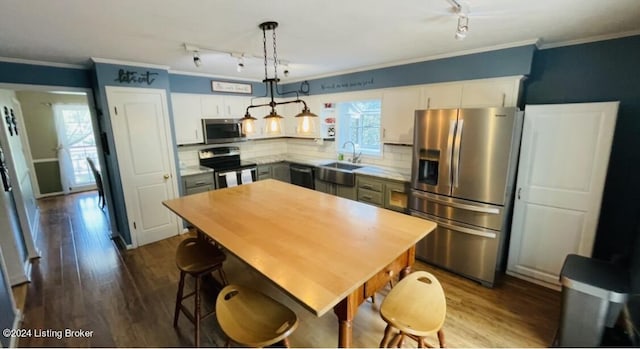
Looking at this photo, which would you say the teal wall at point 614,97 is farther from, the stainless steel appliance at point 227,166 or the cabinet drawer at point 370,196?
the stainless steel appliance at point 227,166

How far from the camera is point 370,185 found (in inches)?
138

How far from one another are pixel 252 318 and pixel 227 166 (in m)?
3.25

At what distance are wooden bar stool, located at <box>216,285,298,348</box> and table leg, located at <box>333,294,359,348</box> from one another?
0.73 ft

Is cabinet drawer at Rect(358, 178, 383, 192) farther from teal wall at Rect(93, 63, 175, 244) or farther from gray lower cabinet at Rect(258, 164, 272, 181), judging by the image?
teal wall at Rect(93, 63, 175, 244)

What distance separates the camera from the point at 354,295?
132 centimetres

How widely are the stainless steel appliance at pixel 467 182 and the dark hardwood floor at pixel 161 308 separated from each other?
0.89 feet

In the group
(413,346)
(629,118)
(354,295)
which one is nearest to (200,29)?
(354,295)

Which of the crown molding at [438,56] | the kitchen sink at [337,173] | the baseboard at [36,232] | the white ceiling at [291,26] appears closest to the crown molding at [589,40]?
the white ceiling at [291,26]

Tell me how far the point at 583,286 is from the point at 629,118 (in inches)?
64.5

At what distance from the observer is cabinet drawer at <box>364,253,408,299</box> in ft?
4.61

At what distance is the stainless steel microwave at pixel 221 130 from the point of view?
411 cm

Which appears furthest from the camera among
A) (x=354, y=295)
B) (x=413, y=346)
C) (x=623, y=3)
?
(x=413, y=346)

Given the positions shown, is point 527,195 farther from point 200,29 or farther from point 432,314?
point 200,29

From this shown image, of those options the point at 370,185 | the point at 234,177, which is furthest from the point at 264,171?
the point at 370,185
